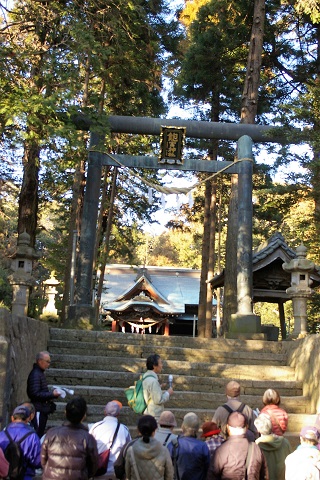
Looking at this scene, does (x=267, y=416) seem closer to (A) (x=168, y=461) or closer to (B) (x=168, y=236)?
(A) (x=168, y=461)

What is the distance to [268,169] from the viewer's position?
19.7 metres

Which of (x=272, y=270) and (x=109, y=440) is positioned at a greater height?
(x=272, y=270)

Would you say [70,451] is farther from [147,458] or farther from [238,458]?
[238,458]

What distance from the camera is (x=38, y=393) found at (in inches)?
244

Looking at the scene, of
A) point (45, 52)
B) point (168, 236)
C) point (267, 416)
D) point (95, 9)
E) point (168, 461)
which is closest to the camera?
point (168, 461)

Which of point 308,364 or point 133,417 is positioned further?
point 308,364

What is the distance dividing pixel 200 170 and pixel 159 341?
4.20 m

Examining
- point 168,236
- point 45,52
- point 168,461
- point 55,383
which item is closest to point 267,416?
point 168,461

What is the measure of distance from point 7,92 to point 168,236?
40204mm

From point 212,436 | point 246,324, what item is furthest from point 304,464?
point 246,324

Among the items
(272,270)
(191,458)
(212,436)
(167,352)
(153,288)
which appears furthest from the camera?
(153,288)

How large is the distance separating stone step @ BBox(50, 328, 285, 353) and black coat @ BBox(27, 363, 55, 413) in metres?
3.36

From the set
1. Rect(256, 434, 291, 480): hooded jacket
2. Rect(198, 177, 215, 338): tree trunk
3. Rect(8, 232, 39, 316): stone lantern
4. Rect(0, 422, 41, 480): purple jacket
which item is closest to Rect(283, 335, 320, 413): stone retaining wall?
Rect(256, 434, 291, 480): hooded jacket

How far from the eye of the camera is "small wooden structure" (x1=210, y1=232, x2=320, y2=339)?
1482cm
